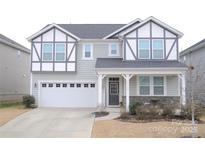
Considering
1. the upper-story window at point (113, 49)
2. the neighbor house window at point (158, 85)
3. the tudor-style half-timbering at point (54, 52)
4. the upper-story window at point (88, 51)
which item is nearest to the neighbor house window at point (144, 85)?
the neighbor house window at point (158, 85)

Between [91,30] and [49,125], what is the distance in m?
14.3

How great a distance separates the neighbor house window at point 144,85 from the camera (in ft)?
80.5

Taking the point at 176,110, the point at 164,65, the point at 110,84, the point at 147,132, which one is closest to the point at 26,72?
the point at 110,84

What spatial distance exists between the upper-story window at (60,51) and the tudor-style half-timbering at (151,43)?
5.39 metres

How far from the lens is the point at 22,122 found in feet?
58.5

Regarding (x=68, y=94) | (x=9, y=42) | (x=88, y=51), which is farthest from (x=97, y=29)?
(x=9, y=42)

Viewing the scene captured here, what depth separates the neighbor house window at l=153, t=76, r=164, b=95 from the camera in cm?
2450

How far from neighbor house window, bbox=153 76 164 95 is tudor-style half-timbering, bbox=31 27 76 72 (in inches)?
275

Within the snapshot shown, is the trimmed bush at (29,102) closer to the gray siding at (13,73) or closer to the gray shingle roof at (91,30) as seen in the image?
the gray siding at (13,73)

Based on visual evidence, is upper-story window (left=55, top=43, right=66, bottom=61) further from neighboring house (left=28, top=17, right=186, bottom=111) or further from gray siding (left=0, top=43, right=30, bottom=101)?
gray siding (left=0, top=43, right=30, bottom=101)

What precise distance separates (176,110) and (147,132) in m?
6.13

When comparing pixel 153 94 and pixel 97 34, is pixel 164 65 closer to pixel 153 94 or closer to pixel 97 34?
pixel 153 94

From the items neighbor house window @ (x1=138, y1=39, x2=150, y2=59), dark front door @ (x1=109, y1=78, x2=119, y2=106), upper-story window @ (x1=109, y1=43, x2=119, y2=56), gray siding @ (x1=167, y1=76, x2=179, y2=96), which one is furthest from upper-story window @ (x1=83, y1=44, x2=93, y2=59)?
gray siding @ (x1=167, y1=76, x2=179, y2=96)

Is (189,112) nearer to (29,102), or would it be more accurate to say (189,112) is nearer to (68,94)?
(68,94)
